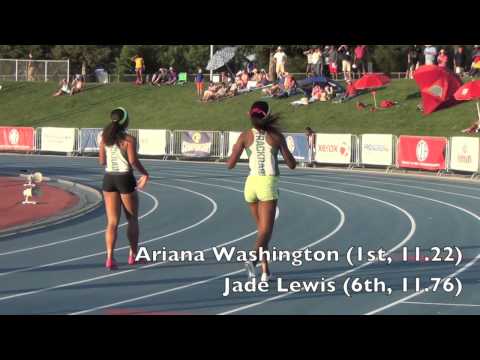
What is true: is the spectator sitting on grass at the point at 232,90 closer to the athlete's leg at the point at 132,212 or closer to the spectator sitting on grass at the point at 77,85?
the spectator sitting on grass at the point at 77,85

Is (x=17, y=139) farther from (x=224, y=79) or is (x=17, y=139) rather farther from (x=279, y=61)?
(x=279, y=61)

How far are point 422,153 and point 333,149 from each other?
4140mm

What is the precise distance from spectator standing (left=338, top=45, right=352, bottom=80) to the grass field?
4.33 feet

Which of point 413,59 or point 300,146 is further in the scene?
point 413,59

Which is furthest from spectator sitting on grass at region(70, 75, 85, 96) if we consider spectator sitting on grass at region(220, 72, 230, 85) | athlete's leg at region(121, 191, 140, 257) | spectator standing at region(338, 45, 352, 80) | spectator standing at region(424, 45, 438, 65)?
athlete's leg at region(121, 191, 140, 257)

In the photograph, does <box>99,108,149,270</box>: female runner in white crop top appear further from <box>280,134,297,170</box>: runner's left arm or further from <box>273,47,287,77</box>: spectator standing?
<box>273,47,287,77</box>: spectator standing

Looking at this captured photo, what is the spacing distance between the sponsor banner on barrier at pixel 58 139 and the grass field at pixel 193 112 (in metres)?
5.99

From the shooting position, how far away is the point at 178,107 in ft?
165

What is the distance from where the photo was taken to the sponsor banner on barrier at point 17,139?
144 feet

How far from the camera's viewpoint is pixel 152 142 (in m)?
40.4

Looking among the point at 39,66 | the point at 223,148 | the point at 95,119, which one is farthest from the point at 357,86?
the point at 39,66


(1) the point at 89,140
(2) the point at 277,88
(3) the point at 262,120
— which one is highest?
(2) the point at 277,88

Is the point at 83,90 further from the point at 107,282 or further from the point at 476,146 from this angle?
the point at 107,282

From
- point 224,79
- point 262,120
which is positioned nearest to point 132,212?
point 262,120
